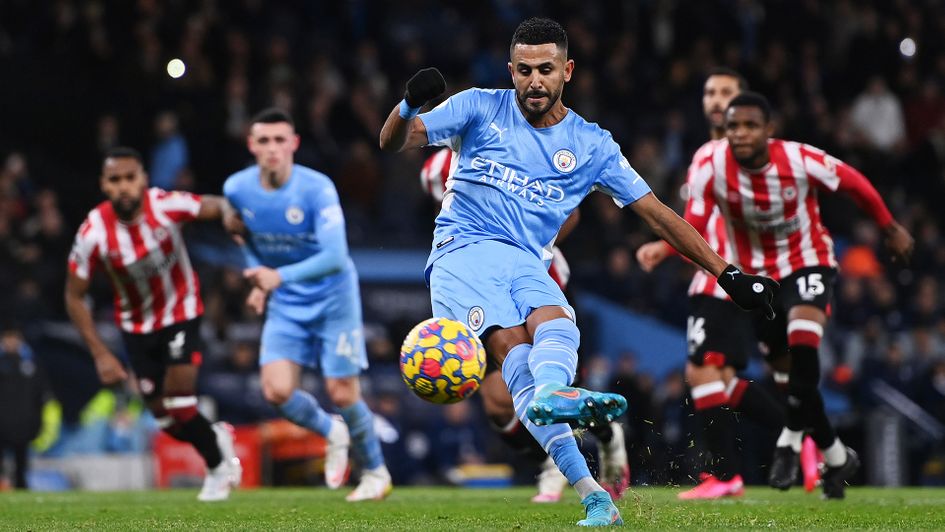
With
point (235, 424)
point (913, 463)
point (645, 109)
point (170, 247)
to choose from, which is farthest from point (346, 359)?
point (645, 109)

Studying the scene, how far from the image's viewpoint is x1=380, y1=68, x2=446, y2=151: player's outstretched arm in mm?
6711

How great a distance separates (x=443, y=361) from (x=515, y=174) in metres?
1.21

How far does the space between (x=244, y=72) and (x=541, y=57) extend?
39.5 ft

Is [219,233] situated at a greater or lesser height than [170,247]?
greater

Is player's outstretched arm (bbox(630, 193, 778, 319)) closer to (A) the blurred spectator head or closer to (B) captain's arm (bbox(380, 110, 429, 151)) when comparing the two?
(B) captain's arm (bbox(380, 110, 429, 151))

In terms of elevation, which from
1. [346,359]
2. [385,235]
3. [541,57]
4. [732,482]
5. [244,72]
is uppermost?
[244,72]

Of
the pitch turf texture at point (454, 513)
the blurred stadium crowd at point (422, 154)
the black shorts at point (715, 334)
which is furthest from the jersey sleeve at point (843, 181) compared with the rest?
the blurred stadium crowd at point (422, 154)

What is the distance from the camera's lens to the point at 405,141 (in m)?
6.98

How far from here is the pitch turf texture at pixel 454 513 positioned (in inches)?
287

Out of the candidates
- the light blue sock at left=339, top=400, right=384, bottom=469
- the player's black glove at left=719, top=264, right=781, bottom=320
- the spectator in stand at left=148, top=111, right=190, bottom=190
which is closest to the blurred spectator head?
the spectator in stand at left=148, top=111, right=190, bottom=190

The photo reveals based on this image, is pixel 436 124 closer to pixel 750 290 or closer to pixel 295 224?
pixel 750 290

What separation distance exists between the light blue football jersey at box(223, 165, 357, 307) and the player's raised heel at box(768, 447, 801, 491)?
3.31 m

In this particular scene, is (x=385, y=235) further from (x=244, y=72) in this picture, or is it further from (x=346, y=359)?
(x=346, y=359)

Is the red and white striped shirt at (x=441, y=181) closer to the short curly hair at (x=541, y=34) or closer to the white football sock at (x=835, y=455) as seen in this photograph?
the white football sock at (x=835, y=455)
